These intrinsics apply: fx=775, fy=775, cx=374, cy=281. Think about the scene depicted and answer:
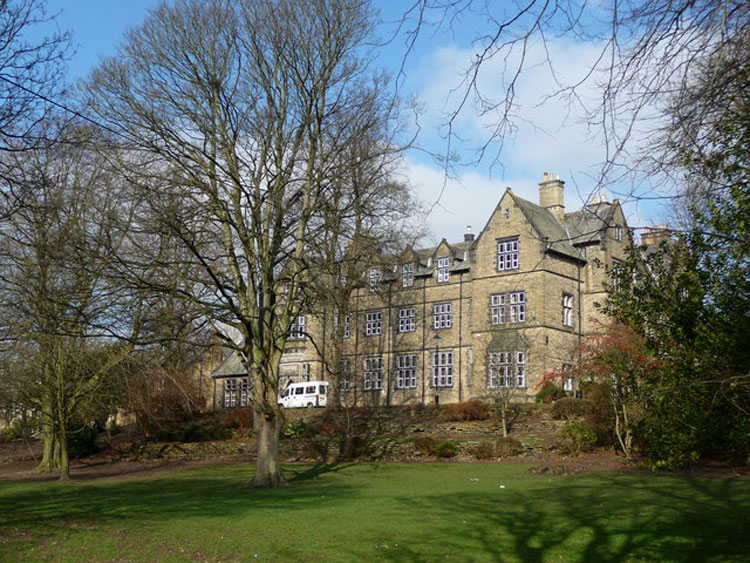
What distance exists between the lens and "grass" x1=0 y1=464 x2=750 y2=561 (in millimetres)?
12289

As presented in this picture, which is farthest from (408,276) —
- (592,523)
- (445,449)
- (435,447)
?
(592,523)

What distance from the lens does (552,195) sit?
5081 centimetres

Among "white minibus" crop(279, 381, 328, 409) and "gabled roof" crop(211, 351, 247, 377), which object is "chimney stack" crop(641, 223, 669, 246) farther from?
"gabled roof" crop(211, 351, 247, 377)

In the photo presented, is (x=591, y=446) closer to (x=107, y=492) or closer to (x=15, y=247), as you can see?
(x=107, y=492)

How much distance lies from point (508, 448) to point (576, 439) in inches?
114

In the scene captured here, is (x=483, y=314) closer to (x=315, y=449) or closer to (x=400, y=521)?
(x=315, y=449)

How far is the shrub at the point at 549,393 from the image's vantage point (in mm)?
40438

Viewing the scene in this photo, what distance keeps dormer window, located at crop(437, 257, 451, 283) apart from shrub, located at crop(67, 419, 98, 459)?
2317 centimetres

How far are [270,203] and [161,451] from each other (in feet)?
71.8

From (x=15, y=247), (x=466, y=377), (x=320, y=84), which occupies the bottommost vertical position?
(x=466, y=377)

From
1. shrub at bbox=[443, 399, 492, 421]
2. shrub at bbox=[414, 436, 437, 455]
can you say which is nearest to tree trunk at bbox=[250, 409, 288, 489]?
shrub at bbox=[414, 436, 437, 455]

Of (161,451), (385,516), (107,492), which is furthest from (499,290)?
(385,516)

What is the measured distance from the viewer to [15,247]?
30.3 m

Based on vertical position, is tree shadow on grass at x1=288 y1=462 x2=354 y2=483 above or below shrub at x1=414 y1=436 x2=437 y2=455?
below
